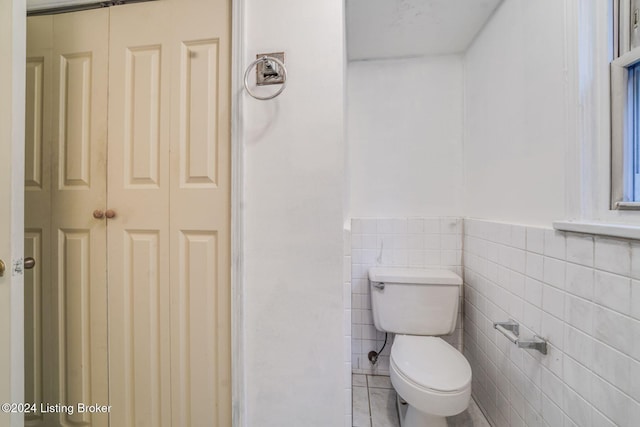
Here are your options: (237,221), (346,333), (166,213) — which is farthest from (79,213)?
(346,333)

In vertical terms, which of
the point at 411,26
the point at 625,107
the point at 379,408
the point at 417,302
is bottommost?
the point at 379,408

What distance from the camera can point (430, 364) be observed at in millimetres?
1146

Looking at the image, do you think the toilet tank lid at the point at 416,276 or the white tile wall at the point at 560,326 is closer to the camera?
the white tile wall at the point at 560,326

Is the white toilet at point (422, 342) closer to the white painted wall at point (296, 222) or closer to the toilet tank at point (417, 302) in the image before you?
the toilet tank at point (417, 302)

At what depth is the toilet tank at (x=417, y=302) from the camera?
4.70 ft

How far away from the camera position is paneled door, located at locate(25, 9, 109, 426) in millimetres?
951

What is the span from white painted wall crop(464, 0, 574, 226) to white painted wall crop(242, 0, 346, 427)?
2.69 feet

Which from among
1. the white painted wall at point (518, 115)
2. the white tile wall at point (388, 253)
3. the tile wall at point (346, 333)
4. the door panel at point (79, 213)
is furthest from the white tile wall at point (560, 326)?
the door panel at point (79, 213)

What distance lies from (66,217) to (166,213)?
0.43 metres

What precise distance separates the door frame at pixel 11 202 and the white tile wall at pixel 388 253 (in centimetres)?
151

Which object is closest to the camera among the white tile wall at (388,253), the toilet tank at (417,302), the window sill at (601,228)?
the window sill at (601,228)

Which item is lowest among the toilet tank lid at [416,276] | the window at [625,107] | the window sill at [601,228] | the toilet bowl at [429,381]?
the toilet bowl at [429,381]

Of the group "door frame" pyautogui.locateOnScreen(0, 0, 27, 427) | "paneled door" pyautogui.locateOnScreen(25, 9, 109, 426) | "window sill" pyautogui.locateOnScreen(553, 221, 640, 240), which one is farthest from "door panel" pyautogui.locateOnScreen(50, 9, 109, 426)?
"window sill" pyautogui.locateOnScreen(553, 221, 640, 240)

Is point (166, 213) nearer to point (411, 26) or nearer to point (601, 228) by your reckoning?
point (601, 228)
